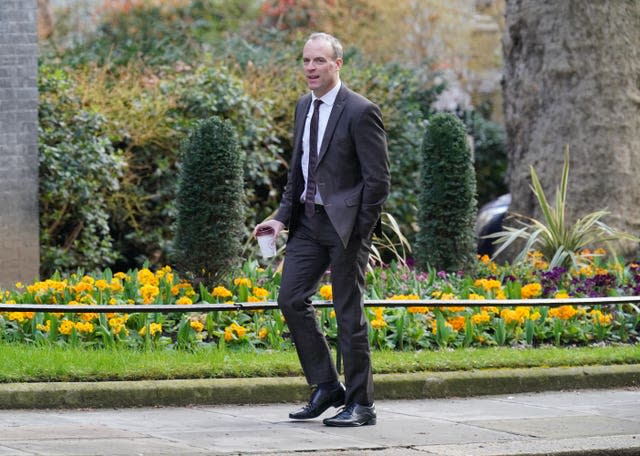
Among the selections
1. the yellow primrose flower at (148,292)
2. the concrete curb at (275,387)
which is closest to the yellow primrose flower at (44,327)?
the yellow primrose flower at (148,292)

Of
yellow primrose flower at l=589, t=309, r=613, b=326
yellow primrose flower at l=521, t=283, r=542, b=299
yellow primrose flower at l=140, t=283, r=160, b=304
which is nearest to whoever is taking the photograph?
yellow primrose flower at l=140, t=283, r=160, b=304

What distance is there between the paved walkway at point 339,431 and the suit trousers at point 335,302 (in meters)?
0.28

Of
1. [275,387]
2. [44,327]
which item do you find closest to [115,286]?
[44,327]

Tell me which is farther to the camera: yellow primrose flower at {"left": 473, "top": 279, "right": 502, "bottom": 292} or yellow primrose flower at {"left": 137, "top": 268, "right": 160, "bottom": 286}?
yellow primrose flower at {"left": 473, "top": 279, "right": 502, "bottom": 292}

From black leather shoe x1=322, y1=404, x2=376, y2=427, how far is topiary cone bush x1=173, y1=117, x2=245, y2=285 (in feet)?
11.8

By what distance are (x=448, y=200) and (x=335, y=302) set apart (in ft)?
15.6

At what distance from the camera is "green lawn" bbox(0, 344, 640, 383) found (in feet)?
23.6

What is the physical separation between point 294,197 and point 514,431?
1659 millimetres

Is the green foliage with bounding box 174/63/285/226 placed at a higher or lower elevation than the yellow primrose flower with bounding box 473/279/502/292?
higher

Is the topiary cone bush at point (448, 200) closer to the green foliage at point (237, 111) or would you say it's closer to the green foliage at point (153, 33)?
the green foliage at point (237, 111)

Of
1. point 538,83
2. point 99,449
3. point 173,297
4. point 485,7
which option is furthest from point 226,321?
point 485,7

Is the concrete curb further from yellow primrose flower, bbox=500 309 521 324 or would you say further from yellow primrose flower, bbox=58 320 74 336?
yellow primrose flower, bbox=58 320 74 336

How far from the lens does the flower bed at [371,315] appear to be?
27.6 ft

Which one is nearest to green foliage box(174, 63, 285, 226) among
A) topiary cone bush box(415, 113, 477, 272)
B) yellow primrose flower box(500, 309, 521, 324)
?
topiary cone bush box(415, 113, 477, 272)
